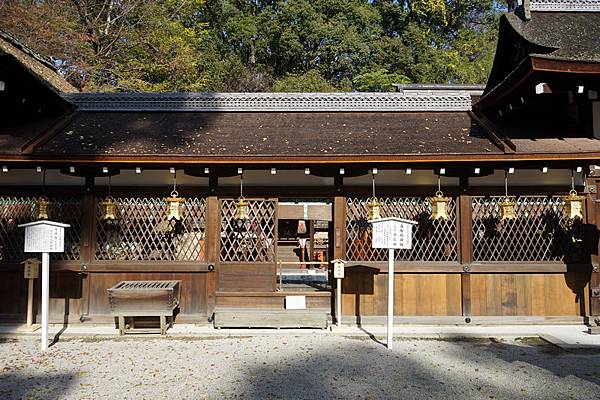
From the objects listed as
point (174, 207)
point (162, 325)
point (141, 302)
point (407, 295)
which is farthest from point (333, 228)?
point (141, 302)

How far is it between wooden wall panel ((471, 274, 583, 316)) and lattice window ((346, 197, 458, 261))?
0.70m

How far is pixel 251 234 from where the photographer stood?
296 inches

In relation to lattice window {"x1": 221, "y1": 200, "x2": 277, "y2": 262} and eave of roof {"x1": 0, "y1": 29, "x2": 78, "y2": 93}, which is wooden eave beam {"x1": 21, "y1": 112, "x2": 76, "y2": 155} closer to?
eave of roof {"x1": 0, "y1": 29, "x2": 78, "y2": 93}

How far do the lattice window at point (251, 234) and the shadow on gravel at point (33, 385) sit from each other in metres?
3.06

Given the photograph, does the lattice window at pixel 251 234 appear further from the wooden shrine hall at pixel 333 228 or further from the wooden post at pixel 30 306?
the wooden post at pixel 30 306

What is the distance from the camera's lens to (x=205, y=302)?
7.38 m

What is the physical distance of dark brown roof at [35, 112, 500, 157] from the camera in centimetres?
712

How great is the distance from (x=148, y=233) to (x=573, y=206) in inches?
264

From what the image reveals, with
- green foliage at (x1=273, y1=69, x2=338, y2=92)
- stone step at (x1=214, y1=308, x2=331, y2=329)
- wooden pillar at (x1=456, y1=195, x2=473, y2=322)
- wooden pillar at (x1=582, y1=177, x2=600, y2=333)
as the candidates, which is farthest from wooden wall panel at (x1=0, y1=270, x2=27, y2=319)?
green foliage at (x1=273, y1=69, x2=338, y2=92)

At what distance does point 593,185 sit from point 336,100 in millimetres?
4864

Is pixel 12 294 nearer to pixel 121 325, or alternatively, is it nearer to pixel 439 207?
pixel 121 325

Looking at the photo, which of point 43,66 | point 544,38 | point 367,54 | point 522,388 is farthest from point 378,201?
point 367,54

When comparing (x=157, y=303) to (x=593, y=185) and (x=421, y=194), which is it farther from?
(x=593, y=185)

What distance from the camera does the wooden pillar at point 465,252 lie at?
7.30 meters
